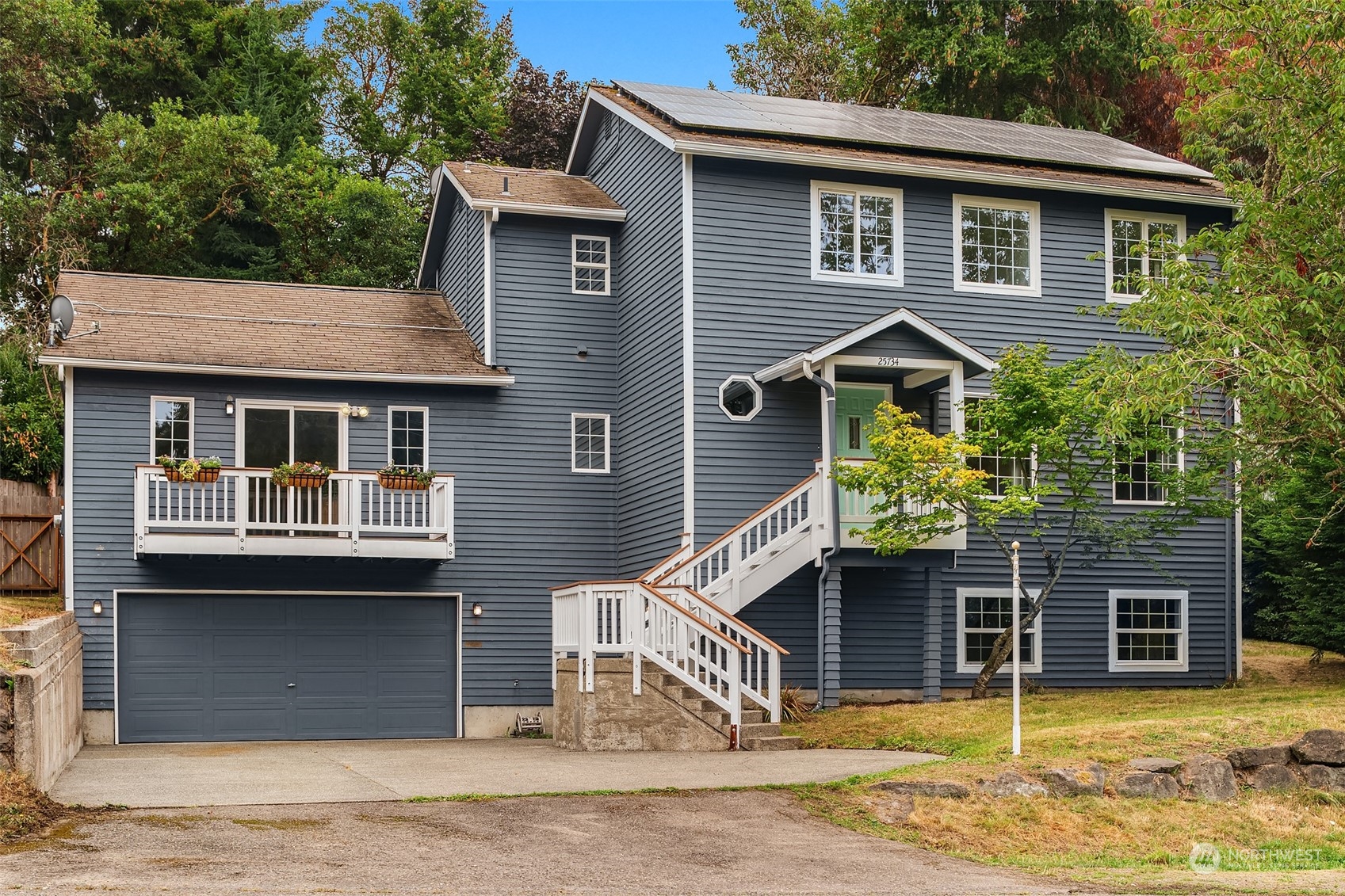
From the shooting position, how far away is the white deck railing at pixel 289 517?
19.9 metres

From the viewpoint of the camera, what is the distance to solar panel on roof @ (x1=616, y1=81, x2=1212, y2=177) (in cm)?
2138

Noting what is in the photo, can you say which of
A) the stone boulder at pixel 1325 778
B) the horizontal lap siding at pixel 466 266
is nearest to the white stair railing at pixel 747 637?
the stone boulder at pixel 1325 778

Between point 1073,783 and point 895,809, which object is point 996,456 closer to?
point 1073,783

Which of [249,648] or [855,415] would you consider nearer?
[855,415]

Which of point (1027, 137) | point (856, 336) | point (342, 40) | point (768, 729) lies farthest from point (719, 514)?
point (342, 40)

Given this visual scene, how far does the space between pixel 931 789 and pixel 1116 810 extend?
64.8 inches

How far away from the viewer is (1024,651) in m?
21.7

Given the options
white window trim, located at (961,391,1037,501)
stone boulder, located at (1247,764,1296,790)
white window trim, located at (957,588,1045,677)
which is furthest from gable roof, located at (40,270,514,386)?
stone boulder, located at (1247,764,1296,790)

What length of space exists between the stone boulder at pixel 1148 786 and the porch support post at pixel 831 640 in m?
6.48

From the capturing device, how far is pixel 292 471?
19984 millimetres

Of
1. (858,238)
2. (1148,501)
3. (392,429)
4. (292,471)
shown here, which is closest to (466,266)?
(392,429)

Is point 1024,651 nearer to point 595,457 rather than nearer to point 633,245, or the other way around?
point 595,457

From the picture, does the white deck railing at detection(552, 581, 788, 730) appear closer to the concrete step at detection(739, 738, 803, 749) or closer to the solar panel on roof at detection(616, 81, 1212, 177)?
the concrete step at detection(739, 738, 803, 749)

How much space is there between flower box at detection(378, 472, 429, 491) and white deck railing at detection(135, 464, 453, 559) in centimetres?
14
